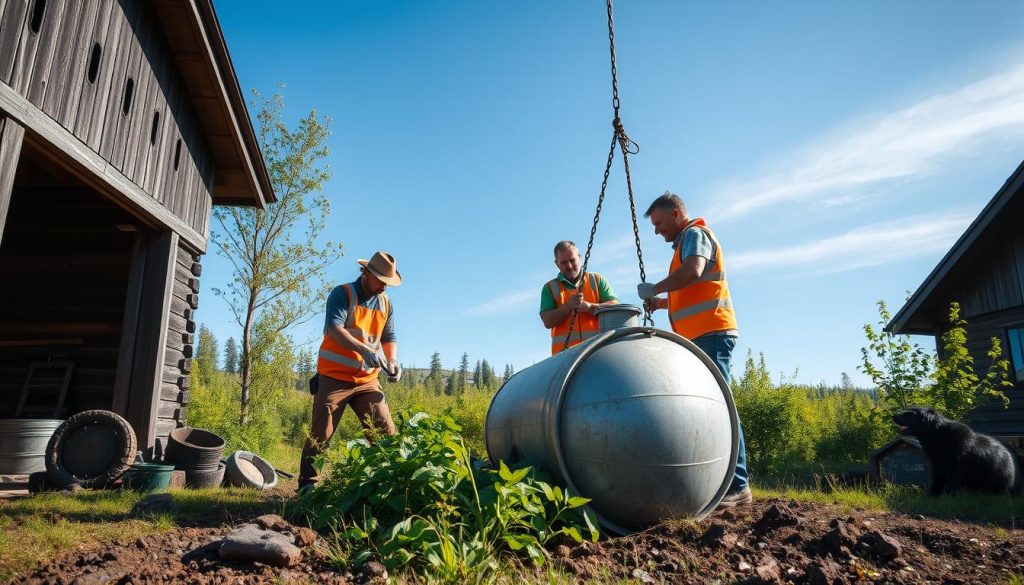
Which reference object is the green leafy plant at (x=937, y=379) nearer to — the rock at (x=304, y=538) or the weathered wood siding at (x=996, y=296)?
the weathered wood siding at (x=996, y=296)

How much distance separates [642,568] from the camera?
2.90 metres

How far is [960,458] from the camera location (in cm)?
657

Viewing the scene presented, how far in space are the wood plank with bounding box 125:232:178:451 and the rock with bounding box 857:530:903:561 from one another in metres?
7.15

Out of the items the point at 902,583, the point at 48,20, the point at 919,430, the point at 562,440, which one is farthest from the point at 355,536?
the point at 919,430

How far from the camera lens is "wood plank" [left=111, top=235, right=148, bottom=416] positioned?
700cm

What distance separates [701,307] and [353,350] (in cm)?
288

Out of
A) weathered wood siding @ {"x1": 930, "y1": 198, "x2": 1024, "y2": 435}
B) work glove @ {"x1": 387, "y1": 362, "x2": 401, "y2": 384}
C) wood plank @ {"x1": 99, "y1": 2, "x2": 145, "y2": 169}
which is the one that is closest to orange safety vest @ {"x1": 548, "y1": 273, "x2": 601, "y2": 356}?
work glove @ {"x1": 387, "y1": 362, "x2": 401, "y2": 384}

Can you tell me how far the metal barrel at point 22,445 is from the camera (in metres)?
7.04

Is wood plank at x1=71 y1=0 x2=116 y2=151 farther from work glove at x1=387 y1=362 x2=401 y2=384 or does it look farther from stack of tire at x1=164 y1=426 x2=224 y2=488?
work glove at x1=387 y1=362 x2=401 y2=384

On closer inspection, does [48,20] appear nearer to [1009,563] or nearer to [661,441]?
[661,441]

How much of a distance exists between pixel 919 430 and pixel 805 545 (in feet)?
16.0

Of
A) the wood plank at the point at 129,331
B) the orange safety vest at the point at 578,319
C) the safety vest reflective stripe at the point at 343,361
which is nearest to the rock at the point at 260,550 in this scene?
the safety vest reflective stripe at the point at 343,361

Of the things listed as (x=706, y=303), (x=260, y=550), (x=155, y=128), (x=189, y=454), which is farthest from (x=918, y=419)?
(x=155, y=128)

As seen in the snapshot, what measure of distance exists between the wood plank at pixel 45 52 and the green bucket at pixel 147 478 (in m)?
3.53
